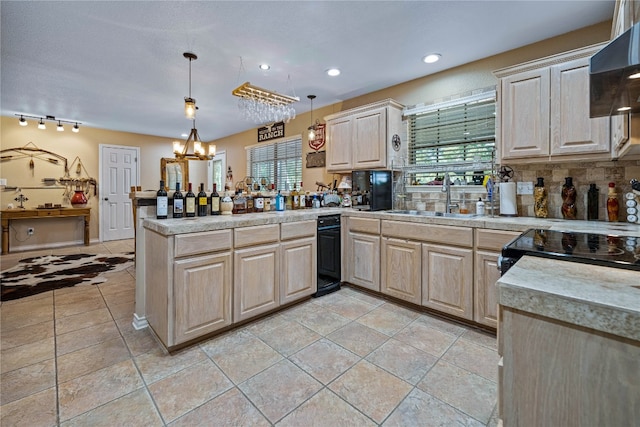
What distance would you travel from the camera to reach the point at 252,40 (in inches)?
106

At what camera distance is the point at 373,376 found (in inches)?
69.5

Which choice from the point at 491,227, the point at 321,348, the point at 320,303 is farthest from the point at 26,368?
the point at 491,227

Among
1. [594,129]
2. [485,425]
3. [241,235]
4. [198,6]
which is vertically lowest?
[485,425]

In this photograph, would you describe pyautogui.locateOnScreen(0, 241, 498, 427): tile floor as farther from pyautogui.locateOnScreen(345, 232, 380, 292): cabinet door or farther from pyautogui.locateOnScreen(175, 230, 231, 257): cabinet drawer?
pyautogui.locateOnScreen(175, 230, 231, 257): cabinet drawer

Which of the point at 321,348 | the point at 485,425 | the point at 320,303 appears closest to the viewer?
the point at 485,425

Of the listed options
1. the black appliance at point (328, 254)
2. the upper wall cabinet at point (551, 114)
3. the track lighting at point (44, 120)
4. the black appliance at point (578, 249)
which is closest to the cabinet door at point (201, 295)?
the black appliance at point (328, 254)

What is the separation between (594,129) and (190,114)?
3581 mm

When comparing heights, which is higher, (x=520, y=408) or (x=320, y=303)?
(x=520, y=408)

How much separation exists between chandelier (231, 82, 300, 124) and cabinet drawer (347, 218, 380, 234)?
1.47m

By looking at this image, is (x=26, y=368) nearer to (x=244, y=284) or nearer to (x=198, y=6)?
(x=244, y=284)

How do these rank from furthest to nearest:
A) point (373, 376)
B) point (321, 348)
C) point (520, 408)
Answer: point (321, 348), point (373, 376), point (520, 408)

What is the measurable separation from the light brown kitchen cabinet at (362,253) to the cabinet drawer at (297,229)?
A: 1.69 feet

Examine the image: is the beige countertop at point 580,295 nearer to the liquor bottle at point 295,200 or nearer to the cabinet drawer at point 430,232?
the cabinet drawer at point 430,232

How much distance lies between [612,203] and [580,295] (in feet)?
7.15
